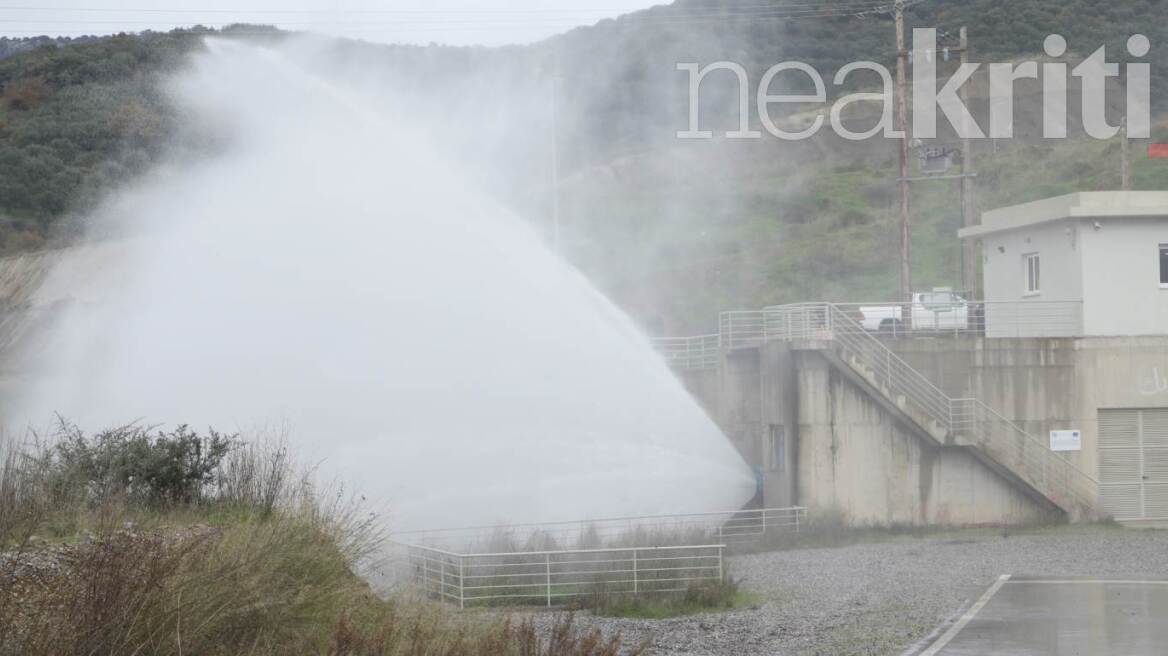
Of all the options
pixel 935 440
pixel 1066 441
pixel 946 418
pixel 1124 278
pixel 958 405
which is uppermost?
pixel 1124 278

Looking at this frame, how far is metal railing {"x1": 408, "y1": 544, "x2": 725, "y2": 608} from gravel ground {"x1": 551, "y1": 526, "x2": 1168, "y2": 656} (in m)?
1.31

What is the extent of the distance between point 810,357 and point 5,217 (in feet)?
136

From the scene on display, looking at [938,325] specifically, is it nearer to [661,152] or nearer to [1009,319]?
[1009,319]

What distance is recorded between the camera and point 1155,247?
31859 millimetres

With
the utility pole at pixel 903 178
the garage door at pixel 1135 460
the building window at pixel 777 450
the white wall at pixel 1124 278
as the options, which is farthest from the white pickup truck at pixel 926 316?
the garage door at pixel 1135 460

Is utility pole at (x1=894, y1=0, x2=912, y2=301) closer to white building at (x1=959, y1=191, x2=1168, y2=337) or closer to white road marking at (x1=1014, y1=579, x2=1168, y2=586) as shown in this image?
white building at (x1=959, y1=191, x2=1168, y2=337)

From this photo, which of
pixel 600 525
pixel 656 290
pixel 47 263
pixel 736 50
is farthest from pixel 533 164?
pixel 736 50

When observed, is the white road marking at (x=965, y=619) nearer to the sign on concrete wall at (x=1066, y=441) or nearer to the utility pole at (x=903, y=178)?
the sign on concrete wall at (x=1066, y=441)

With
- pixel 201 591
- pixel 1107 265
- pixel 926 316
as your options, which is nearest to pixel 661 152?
pixel 926 316

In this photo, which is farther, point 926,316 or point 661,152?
point 661,152

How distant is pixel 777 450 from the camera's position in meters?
32.1

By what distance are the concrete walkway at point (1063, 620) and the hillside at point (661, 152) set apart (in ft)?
99.8

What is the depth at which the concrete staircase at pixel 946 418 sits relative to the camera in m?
30.4

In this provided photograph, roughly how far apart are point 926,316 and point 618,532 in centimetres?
1679
